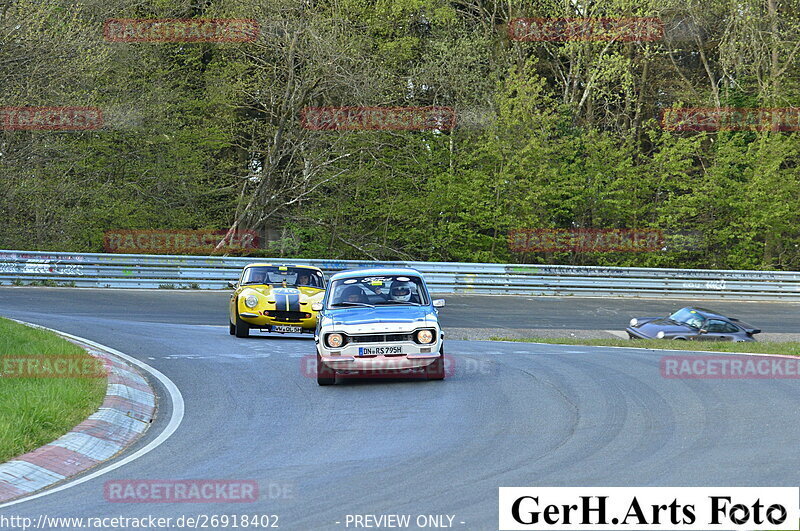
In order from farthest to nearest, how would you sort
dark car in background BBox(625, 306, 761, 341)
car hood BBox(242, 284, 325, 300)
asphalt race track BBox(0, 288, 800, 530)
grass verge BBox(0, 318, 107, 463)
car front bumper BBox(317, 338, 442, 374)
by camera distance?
1. dark car in background BBox(625, 306, 761, 341)
2. car hood BBox(242, 284, 325, 300)
3. car front bumper BBox(317, 338, 442, 374)
4. grass verge BBox(0, 318, 107, 463)
5. asphalt race track BBox(0, 288, 800, 530)

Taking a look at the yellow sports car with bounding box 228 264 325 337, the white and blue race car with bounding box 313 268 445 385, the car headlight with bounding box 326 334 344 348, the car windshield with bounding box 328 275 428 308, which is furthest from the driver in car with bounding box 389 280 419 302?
the yellow sports car with bounding box 228 264 325 337

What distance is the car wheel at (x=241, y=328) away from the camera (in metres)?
17.5

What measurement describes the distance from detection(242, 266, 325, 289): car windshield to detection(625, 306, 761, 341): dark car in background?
351 inches

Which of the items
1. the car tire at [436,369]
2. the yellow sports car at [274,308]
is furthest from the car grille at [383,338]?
the yellow sports car at [274,308]

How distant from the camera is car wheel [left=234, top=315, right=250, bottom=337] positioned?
17.5 metres

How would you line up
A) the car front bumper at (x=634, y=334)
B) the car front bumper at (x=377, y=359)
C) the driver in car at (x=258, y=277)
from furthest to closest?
1. the car front bumper at (x=634, y=334)
2. the driver in car at (x=258, y=277)
3. the car front bumper at (x=377, y=359)

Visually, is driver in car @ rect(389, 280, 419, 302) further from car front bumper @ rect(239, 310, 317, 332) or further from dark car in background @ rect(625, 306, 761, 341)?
dark car in background @ rect(625, 306, 761, 341)

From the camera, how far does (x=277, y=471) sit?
7293 mm

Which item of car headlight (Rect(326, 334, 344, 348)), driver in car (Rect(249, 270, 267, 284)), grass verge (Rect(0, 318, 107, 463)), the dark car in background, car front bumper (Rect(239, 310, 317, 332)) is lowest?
the dark car in background

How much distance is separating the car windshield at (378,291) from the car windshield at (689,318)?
39.1 ft

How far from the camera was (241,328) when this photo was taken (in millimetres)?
17547

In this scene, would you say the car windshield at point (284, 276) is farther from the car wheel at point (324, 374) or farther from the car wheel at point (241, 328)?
the car wheel at point (324, 374)

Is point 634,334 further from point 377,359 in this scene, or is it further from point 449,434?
point 449,434

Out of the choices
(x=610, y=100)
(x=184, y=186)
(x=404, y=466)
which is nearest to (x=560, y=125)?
(x=610, y=100)
